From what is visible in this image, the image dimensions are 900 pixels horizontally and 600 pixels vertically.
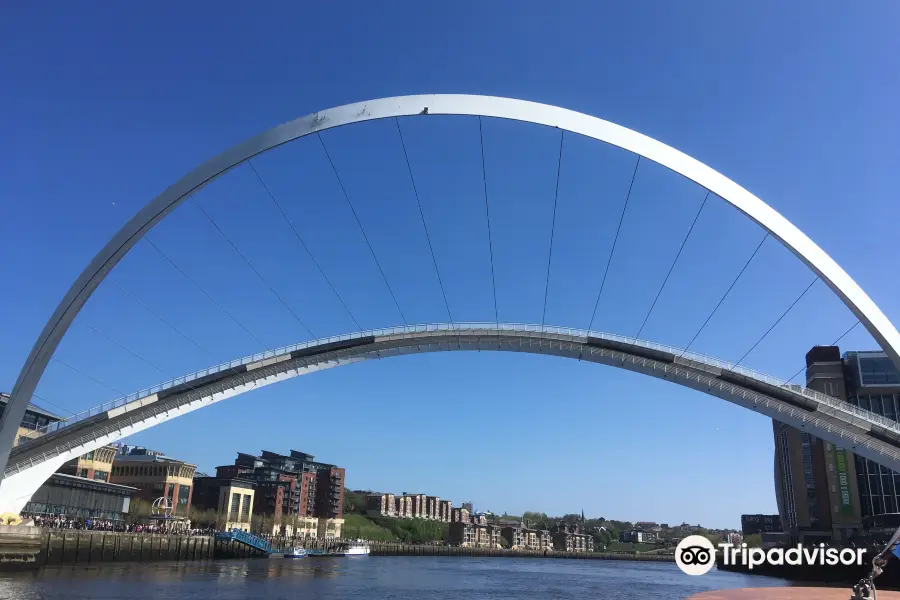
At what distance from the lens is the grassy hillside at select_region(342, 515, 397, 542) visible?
134875mm

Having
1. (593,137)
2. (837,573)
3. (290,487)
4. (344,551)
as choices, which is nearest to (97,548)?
(593,137)

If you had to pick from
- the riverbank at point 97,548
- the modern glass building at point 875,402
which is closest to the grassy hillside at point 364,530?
the riverbank at point 97,548

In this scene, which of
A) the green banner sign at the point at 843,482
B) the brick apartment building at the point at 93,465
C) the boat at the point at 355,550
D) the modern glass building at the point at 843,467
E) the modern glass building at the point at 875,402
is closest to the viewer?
the modern glass building at the point at 875,402

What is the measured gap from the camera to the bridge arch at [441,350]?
35812 millimetres

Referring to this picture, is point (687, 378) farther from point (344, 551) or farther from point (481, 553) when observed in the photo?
point (481, 553)

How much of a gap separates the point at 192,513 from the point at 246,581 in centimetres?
4933

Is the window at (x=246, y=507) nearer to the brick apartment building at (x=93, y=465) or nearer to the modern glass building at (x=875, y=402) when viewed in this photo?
the brick apartment building at (x=93, y=465)

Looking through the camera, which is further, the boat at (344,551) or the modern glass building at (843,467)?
the boat at (344,551)

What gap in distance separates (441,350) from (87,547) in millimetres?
28853

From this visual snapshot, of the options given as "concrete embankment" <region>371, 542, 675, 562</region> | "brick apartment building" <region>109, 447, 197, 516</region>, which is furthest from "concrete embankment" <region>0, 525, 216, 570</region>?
"concrete embankment" <region>371, 542, 675, 562</region>

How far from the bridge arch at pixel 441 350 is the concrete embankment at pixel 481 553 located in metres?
85.5

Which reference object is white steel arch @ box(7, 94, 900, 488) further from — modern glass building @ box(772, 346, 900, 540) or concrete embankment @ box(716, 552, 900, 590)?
modern glass building @ box(772, 346, 900, 540)

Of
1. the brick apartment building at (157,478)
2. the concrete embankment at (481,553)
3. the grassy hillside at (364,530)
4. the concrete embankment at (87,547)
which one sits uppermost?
the brick apartment building at (157,478)

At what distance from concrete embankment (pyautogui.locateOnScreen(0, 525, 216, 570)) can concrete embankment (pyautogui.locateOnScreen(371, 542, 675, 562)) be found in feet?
196
